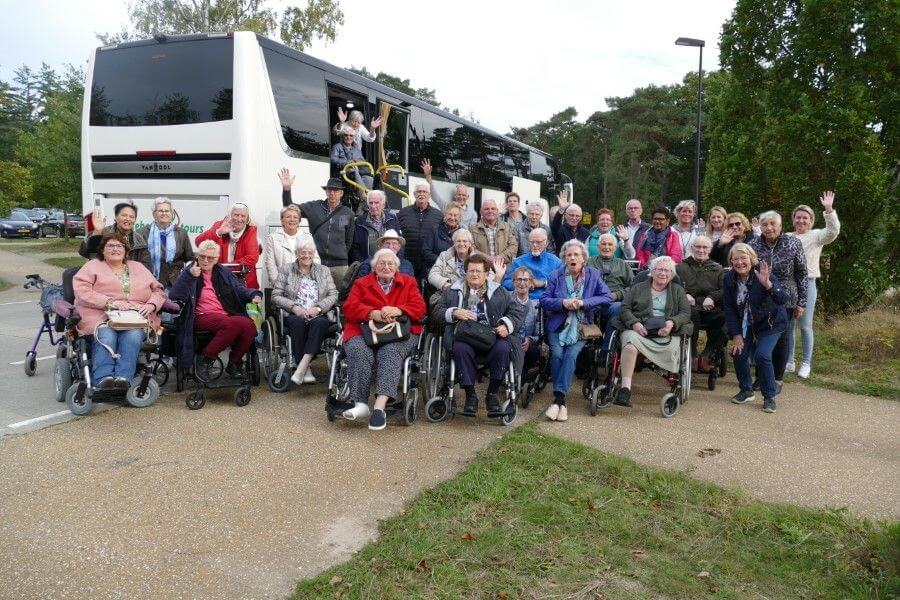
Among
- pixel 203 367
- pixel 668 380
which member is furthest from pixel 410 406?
pixel 668 380

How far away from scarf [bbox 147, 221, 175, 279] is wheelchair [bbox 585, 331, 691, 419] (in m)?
4.22

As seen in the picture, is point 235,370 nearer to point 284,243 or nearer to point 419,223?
point 284,243

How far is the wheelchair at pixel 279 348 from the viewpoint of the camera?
6078mm

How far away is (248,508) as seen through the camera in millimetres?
3639

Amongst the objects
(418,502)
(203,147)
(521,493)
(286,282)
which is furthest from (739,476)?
(203,147)

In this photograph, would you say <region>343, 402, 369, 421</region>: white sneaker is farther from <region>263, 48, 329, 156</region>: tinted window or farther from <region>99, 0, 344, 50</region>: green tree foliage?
<region>99, 0, 344, 50</region>: green tree foliage

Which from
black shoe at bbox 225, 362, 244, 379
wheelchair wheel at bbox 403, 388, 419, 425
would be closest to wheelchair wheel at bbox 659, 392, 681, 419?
wheelchair wheel at bbox 403, 388, 419, 425

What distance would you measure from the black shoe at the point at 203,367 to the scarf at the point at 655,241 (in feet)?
15.7

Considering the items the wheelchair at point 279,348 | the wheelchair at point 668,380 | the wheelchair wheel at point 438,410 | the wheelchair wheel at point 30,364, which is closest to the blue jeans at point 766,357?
the wheelchair at point 668,380

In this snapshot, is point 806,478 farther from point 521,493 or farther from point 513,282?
point 513,282

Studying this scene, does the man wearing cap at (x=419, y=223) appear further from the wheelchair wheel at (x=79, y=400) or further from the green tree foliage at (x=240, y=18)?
the green tree foliage at (x=240, y=18)

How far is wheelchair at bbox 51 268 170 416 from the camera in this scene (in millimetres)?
5133

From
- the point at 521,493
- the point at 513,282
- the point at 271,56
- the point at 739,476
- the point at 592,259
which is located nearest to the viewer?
the point at 521,493

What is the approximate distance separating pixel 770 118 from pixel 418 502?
8.41 m
